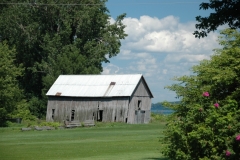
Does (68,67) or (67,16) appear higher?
(67,16)

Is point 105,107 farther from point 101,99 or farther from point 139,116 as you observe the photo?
point 139,116

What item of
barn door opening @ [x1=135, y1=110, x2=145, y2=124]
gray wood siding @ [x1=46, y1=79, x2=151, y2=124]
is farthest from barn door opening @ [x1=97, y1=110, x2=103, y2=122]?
barn door opening @ [x1=135, y1=110, x2=145, y2=124]

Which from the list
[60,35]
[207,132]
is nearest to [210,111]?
[207,132]

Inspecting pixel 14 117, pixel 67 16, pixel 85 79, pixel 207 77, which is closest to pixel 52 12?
pixel 67 16

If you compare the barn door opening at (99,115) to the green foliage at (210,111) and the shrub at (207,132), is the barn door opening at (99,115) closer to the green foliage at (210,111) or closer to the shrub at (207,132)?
the green foliage at (210,111)

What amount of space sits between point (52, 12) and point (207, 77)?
2667 inches

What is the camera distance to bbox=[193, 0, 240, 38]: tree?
18.1 meters

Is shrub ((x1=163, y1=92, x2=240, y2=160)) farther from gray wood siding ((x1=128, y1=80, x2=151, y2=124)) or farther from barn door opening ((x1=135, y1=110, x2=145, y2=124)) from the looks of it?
barn door opening ((x1=135, y1=110, x2=145, y2=124))

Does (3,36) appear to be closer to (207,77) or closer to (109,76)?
(109,76)

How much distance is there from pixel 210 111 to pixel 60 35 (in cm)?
6838

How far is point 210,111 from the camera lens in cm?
1478

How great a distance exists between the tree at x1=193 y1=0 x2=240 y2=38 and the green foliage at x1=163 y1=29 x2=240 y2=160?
4.89 ft

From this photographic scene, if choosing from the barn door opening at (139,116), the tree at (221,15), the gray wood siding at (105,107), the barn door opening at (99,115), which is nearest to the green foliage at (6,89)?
the gray wood siding at (105,107)

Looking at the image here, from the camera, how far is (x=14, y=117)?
222ft
